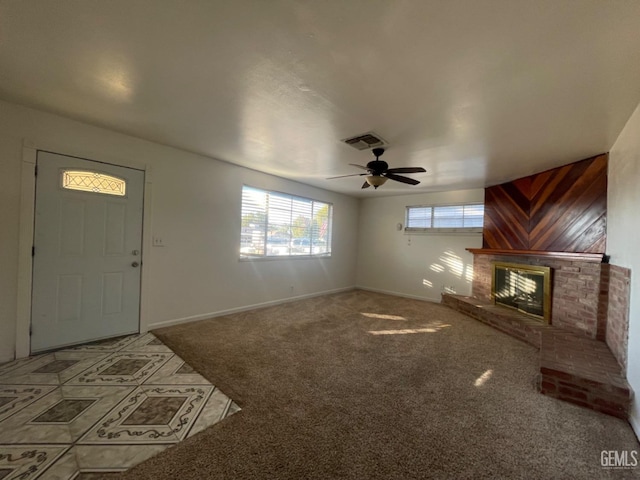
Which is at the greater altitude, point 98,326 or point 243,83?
point 243,83

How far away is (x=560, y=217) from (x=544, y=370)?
248 cm

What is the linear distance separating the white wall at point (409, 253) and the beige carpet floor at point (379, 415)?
6.95 feet

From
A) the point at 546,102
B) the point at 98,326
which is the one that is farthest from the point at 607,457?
the point at 98,326

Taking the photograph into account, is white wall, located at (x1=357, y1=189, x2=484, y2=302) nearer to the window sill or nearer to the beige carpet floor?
the window sill

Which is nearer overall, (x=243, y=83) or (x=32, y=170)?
(x=243, y=83)

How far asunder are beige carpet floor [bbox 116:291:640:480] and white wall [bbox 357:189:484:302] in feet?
6.95

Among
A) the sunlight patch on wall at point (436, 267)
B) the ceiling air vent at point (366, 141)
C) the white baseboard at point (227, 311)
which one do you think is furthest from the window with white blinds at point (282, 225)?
the sunlight patch on wall at point (436, 267)

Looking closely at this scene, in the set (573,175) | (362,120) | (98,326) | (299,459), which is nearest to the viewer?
(299,459)

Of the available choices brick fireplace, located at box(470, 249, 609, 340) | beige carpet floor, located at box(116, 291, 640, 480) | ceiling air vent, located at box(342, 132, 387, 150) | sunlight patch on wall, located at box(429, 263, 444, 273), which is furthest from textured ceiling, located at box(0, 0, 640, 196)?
sunlight patch on wall, located at box(429, 263, 444, 273)

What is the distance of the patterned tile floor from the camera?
150 centimetres

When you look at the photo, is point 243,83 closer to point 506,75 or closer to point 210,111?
point 210,111

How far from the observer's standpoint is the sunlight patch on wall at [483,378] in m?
2.49

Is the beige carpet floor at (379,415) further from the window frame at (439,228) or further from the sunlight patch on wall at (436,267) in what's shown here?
the window frame at (439,228)

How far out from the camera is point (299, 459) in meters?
1.55
